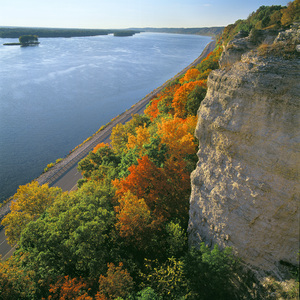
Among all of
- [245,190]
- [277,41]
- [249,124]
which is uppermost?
[277,41]

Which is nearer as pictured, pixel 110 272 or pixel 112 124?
pixel 110 272

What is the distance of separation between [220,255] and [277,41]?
12.1m

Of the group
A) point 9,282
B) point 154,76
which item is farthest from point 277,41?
point 154,76

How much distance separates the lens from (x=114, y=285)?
43.6 feet

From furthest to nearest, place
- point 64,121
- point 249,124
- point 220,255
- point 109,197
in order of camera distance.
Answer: point 64,121 < point 109,197 < point 220,255 < point 249,124

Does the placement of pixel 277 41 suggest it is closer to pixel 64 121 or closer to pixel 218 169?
pixel 218 169

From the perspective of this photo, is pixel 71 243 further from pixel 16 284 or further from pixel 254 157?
pixel 254 157

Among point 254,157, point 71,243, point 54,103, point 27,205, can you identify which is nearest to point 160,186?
point 71,243

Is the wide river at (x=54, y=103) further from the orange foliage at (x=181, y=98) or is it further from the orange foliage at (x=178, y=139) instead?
the orange foliage at (x=178, y=139)

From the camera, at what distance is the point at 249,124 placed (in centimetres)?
1129

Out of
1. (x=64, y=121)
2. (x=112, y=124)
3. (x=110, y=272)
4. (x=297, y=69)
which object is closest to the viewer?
(x=297, y=69)

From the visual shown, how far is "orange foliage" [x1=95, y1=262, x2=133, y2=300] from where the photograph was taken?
1328 cm

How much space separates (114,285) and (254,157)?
35.4 ft

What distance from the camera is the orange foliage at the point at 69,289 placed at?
43.2 ft
